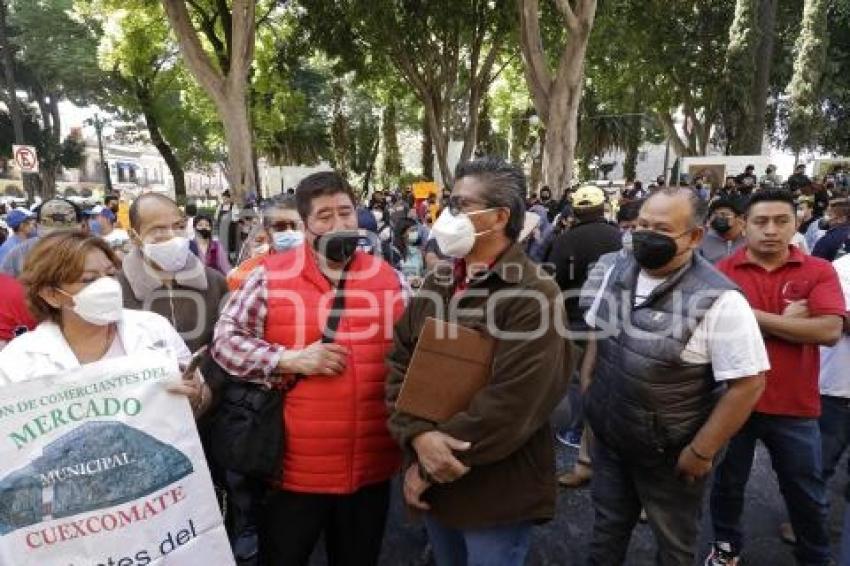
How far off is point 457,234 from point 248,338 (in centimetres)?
81

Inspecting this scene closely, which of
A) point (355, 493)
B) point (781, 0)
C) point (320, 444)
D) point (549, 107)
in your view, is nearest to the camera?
point (320, 444)

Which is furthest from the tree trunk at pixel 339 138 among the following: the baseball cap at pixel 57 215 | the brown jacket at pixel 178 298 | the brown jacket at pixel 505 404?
the brown jacket at pixel 505 404

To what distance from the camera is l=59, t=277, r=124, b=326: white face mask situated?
1.85 meters

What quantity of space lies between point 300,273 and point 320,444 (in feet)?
1.99

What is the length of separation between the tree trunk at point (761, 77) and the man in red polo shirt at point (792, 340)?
72.9 ft

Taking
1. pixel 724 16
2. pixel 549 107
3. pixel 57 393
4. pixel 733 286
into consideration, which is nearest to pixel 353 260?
pixel 57 393

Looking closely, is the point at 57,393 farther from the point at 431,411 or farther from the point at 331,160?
the point at 331,160

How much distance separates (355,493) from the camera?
89.6 inches

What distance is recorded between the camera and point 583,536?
3.36 m

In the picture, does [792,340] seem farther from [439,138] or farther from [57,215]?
[439,138]

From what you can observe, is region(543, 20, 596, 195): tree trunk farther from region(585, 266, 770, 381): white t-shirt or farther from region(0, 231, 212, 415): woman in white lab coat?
region(0, 231, 212, 415): woman in white lab coat

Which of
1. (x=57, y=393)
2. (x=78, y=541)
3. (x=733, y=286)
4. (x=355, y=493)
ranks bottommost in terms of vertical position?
(x=355, y=493)

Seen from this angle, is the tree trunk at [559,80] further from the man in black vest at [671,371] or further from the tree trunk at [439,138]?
the man in black vest at [671,371]

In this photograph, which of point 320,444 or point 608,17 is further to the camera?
point 608,17
